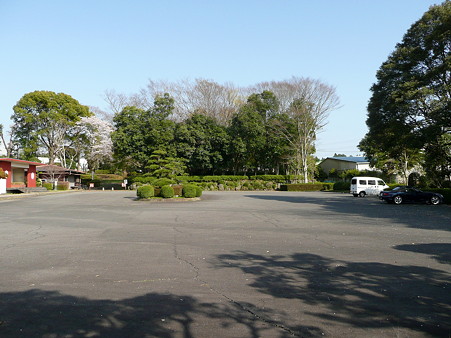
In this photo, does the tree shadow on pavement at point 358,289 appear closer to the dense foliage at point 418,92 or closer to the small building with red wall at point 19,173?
the dense foliage at point 418,92

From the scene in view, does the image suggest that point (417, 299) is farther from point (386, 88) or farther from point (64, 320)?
point (386, 88)

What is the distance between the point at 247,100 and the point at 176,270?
142 feet

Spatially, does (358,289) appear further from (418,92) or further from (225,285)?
(418,92)

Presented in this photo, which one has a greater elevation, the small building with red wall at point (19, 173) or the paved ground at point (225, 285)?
the small building with red wall at point (19, 173)

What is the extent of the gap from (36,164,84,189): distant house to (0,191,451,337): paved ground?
117 feet

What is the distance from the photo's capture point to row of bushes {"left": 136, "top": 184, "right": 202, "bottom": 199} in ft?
81.4

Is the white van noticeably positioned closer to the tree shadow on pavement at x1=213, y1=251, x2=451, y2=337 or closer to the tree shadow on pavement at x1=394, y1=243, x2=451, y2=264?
the tree shadow on pavement at x1=394, y1=243, x2=451, y2=264

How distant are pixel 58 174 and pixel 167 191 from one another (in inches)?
1099

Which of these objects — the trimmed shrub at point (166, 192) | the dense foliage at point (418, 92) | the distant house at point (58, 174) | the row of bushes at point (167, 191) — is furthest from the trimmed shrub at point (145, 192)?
the distant house at point (58, 174)

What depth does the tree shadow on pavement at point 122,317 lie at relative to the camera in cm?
365

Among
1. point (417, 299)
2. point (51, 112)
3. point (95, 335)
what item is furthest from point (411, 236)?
point (51, 112)

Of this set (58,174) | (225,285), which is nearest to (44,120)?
(58,174)

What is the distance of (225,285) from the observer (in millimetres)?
5234

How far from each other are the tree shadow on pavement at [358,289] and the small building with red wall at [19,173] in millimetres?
37168
